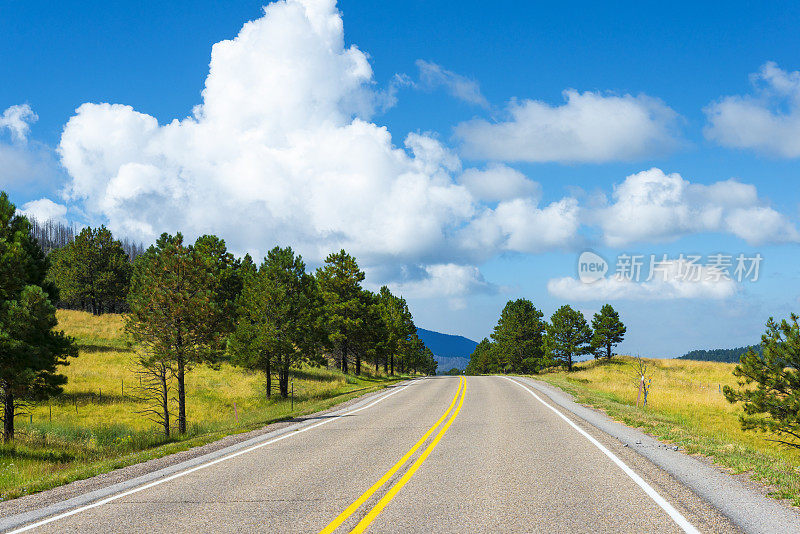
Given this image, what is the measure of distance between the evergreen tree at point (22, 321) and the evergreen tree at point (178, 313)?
3916mm

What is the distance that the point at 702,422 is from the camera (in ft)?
79.1

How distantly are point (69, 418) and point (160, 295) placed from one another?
1045cm

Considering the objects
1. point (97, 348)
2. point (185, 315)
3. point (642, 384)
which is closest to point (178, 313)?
point (185, 315)

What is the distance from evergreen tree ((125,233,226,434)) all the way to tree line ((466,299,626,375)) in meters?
52.6

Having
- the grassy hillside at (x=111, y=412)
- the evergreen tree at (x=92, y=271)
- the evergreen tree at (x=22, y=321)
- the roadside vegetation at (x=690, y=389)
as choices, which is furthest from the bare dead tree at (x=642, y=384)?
the evergreen tree at (x=92, y=271)

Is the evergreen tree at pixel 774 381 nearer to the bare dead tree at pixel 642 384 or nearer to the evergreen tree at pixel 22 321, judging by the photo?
the bare dead tree at pixel 642 384

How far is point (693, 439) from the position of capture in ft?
37.4

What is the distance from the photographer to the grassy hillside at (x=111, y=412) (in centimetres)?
1260

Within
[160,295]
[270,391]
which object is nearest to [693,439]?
[160,295]

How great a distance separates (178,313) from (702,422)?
26.3m

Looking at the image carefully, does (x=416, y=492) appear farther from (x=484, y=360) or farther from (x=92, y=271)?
(x=484, y=360)

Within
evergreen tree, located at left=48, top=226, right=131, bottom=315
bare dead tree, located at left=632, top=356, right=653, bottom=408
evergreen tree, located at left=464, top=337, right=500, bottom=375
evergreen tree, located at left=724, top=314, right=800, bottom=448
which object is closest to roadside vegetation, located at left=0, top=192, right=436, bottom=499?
evergreen tree, located at left=48, top=226, right=131, bottom=315

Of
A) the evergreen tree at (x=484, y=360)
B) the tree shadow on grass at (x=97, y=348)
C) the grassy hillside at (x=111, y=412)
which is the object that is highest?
the tree shadow on grass at (x=97, y=348)

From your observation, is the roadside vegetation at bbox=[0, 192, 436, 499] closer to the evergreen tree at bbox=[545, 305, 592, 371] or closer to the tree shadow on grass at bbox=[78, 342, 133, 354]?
the tree shadow on grass at bbox=[78, 342, 133, 354]
